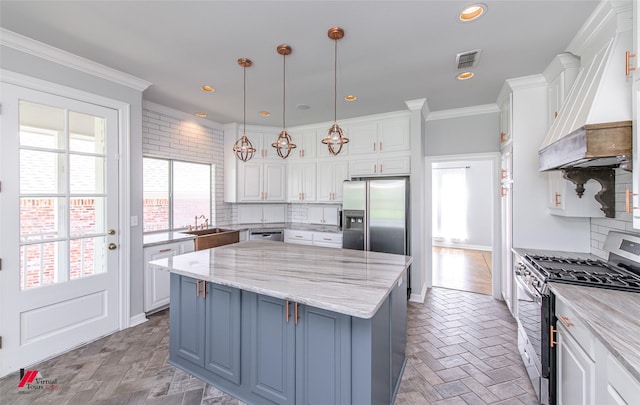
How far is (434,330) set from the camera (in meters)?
2.85

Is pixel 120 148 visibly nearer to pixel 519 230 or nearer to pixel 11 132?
pixel 11 132

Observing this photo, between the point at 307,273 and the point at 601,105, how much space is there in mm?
2042

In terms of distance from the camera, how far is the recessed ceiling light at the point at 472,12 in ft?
5.74

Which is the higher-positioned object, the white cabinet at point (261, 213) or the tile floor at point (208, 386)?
the white cabinet at point (261, 213)

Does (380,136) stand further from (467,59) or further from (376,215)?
(467,59)

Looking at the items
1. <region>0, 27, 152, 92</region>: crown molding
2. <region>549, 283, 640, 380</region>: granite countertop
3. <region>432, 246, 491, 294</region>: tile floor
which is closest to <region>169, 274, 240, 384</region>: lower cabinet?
<region>549, 283, 640, 380</region>: granite countertop

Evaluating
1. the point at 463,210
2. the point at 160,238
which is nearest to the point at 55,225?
the point at 160,238

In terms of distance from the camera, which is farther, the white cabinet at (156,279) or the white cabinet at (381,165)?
the white cabinet at (381,165)

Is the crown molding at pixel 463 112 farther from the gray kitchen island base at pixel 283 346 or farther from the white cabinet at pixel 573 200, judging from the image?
the gray kitchen island base at pixel 283 346

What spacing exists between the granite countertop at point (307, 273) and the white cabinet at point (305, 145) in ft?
8.06

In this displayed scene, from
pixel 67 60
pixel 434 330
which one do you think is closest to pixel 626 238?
pixel 434 330

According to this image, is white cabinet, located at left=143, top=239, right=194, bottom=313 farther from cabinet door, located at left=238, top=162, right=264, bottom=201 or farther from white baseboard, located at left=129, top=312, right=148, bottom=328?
cabinet door, located at left=238, top=162, right=264, bottom=201

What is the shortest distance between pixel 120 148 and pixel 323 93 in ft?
7.54

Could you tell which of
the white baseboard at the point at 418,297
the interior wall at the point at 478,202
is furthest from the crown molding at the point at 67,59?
the interior wall at the point at 478,202
